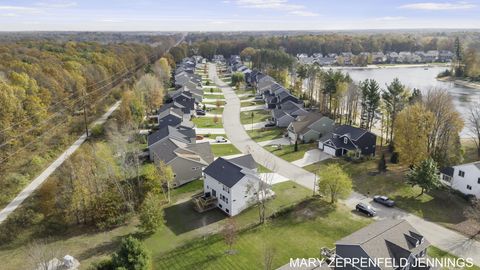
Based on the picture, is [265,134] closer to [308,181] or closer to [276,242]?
[308,181]

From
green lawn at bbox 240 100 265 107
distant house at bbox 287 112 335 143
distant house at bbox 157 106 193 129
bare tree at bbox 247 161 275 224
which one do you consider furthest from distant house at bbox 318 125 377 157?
green lawn at bbox 240 100 265 107

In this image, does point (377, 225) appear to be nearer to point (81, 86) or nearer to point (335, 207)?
point (335, 207)

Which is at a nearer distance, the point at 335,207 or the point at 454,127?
the point at 335,207

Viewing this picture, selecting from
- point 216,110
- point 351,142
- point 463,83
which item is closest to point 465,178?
point 351,142

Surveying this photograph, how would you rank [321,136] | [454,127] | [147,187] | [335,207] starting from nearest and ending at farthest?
[335,207] → [147,187] → [454,127] → [321,136]

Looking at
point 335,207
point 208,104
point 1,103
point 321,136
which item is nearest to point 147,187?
point 335,207

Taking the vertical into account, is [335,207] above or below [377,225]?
below
